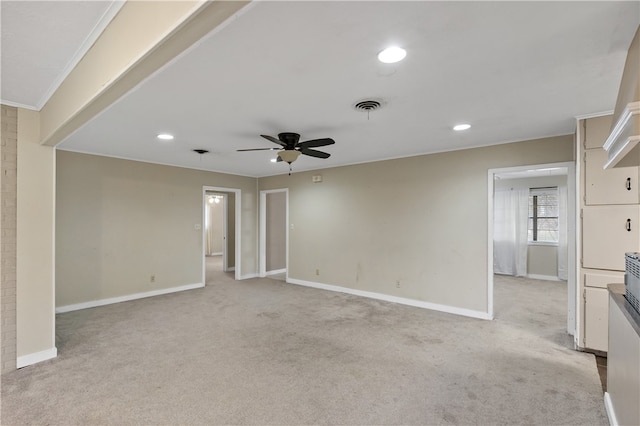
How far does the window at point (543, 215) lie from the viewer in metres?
7.16

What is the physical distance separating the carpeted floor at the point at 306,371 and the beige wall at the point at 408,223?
2.13 feet

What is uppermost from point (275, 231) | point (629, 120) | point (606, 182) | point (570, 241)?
point (629, 120)

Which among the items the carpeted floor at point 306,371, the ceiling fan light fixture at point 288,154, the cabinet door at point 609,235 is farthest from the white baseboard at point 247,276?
the cabinet door at point 609,235

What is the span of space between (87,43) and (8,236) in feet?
6.72

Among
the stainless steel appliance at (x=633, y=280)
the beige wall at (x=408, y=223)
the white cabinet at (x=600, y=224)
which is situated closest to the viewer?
the stainless steel appliance at (x=633, y=280)

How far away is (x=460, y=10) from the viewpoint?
1.46 m

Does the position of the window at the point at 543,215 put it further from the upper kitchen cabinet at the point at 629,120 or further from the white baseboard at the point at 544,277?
the upper kitchen cabinet at the point at 629,120

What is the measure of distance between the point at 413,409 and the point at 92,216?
16.9 ft

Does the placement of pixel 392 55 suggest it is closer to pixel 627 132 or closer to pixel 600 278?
pixel 627 132

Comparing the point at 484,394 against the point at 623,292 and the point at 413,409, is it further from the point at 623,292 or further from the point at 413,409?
the point at 623,292

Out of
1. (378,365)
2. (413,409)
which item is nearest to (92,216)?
(378,365)

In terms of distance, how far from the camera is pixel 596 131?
117 inches

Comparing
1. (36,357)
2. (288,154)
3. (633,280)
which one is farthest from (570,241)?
(36,357)

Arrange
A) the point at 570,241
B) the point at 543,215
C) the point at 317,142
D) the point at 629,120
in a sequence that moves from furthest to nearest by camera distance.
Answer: the point at 543,215 → the point at 570,241 → the point at 317,142 → the point at 629,120
